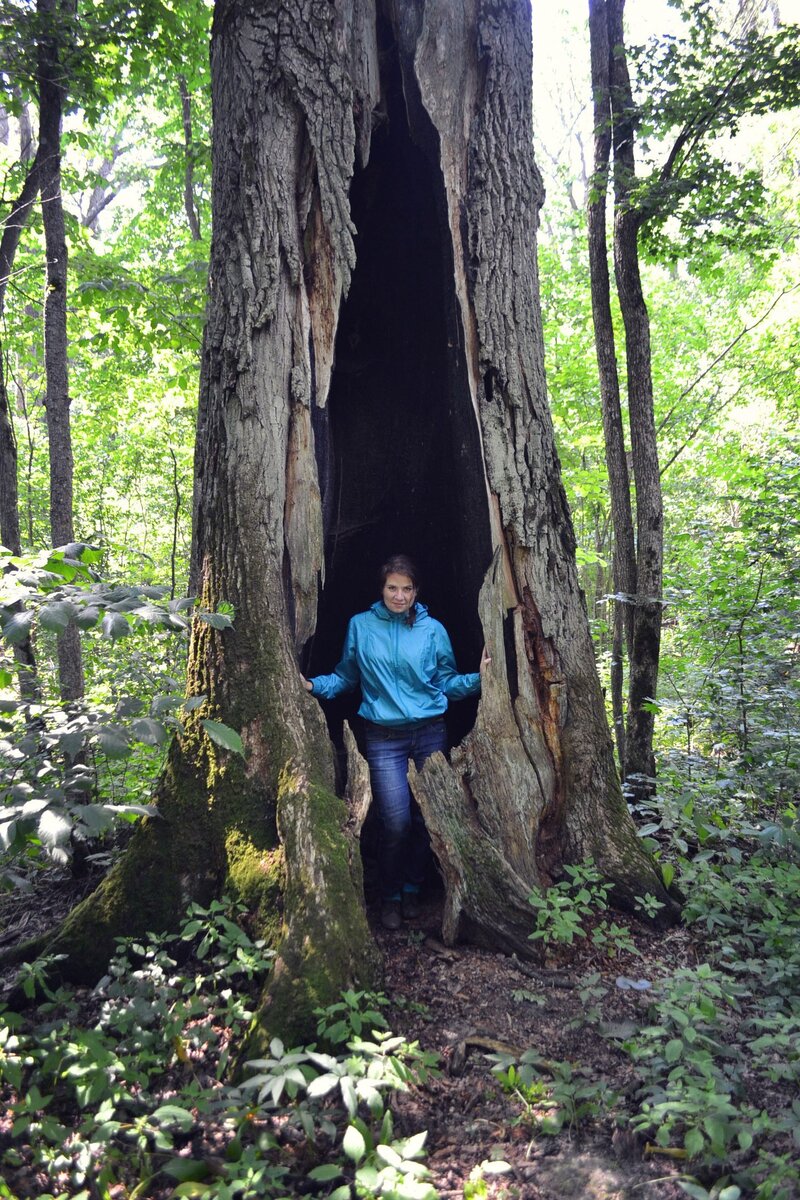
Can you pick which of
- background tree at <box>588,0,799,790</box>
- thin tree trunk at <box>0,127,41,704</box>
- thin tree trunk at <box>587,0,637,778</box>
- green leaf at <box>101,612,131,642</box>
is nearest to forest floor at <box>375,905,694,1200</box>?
green leaf at <box>101,612,131,642</box>

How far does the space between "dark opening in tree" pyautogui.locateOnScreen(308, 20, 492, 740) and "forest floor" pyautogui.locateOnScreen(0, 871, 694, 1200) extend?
147 centimetres

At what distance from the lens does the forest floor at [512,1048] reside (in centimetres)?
198

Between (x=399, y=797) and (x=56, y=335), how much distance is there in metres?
4.44

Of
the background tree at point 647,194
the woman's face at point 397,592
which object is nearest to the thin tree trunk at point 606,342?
the background tree at point 647,194

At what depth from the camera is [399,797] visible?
3.64m

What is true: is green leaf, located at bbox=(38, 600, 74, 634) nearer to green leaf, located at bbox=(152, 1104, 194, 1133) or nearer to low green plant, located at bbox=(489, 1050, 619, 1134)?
green leaf, located at bbox=(152, 1104, 194, 1133)

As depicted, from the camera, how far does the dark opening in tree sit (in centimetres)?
392

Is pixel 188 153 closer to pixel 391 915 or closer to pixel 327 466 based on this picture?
pixel 327 466

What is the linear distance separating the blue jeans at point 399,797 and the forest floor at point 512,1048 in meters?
0.25

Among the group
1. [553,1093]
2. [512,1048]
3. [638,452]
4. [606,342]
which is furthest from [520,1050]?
[606,342]

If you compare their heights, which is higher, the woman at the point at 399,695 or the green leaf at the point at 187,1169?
the woman at the point at 399,695

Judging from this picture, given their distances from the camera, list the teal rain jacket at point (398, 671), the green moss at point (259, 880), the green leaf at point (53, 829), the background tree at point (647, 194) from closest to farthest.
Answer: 1. the green leaf at point (53, 829)
2. the green moss at point (259, 880)
3. the teal rain jacket at point (398, 671)
4. the background tree at point (647, 194)

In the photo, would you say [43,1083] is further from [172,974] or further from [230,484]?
[230,484]

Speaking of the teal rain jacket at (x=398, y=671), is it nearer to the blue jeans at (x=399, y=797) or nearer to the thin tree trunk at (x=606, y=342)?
the blue jeans at (x=399, y=797)
